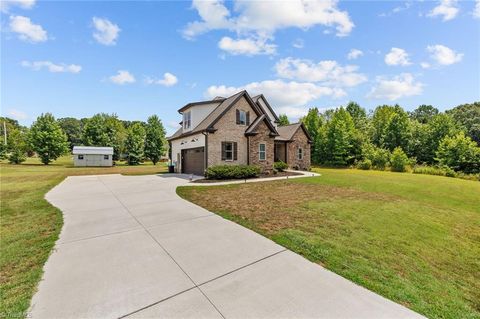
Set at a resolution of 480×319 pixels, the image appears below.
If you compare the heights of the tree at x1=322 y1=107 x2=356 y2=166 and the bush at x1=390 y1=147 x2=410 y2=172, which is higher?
the tree at x1=322 y1=107 x2=356 y2=166

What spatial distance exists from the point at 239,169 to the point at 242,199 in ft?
22.5

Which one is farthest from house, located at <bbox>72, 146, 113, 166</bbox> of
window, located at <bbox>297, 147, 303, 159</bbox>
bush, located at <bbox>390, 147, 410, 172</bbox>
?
bush, located at <bbox>390, 147, 410, 172</bbox>

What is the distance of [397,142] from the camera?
1374 inches

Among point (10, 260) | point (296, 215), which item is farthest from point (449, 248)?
point (10, 260)

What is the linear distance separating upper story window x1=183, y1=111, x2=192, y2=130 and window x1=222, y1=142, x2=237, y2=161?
453 cm

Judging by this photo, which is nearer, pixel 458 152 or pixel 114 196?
pixel 114 196

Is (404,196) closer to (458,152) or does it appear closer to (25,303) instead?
(25,303)

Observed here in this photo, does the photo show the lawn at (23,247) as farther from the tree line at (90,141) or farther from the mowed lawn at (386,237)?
the tree line at (90,141)

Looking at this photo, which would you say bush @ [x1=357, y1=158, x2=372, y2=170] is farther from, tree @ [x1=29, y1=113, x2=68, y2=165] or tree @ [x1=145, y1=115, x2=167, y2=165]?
tree @ [x1=29, y1=113, x2=68, y2=165]

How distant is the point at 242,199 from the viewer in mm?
9383

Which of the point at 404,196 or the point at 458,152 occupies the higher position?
the point at 458,152

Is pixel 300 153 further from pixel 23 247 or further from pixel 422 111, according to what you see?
pixel 422 111

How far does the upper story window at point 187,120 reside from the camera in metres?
19.5

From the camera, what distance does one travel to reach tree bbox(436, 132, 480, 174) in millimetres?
23578
